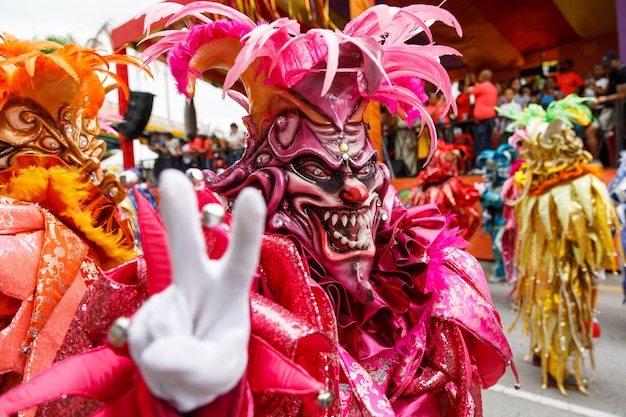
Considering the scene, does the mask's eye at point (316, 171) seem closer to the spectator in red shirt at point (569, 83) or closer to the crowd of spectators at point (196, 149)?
the spectator in red shirt at point (569, 83)

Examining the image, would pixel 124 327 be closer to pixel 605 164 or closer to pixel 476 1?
pixel 605 164

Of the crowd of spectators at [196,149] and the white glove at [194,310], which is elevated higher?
the crowd of spectators at [196,149]

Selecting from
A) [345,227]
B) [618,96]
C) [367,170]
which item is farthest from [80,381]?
[618,96]

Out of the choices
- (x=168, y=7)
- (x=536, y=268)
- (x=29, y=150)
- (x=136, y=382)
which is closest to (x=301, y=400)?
(x=136, y=382)

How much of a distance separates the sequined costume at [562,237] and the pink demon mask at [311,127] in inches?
75.8

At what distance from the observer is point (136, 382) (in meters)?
0.62

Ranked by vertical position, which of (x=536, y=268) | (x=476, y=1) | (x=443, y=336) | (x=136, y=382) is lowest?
(x=536, y=268)

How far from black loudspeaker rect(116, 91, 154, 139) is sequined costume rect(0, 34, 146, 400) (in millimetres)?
2704

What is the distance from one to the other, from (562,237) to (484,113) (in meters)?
4.16

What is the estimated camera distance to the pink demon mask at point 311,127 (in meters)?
0.96

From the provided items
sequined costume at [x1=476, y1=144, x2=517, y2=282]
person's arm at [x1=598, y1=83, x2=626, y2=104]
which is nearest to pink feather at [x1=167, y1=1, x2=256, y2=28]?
sequined costume at [x1=476, y1=144, x2=517, y2=282]

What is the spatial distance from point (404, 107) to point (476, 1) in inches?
284

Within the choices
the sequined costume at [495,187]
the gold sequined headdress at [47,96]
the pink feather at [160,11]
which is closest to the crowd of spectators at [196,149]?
the sequined costume at [495,187]

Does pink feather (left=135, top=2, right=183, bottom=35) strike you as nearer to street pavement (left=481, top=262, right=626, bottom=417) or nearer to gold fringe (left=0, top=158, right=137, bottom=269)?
gold fringe (left=0, top=158, right=137, bottom=269)
